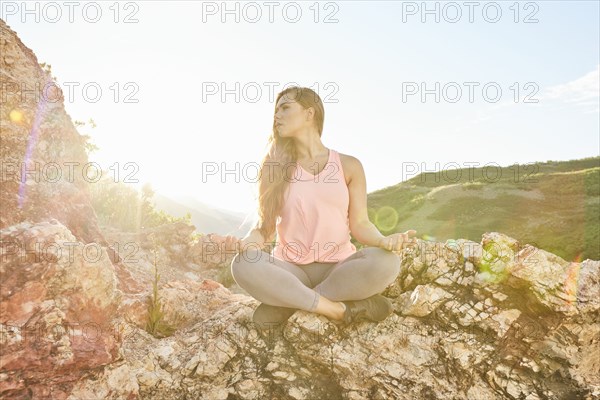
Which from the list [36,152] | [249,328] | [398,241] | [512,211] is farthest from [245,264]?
[512,211]

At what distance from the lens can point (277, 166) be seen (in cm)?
470

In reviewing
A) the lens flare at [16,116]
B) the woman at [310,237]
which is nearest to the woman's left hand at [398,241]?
the woman at [310,237]

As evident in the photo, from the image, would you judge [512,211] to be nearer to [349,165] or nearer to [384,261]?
[349,165]

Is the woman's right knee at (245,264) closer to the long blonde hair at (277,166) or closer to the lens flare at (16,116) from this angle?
the long blonde hair at (277,166)

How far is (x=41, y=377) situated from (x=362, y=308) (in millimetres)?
2443

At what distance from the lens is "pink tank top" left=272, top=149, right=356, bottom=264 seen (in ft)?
14.3

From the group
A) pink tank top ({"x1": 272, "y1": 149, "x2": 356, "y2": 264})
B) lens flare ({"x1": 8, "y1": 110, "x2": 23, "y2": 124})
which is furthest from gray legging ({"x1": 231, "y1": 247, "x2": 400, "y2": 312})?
lens flare ({"x1": 8, "y1": 110, "x2": 23, "y2": 124})

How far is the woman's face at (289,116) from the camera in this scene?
4660mm

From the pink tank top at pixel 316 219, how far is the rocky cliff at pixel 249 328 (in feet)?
2.21

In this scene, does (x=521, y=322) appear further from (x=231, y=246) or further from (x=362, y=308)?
(x=231, y=246)

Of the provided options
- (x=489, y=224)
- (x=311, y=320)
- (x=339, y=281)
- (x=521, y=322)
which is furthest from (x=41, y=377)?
(x=489, y=224)

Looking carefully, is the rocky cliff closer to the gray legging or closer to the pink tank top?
the gray legging

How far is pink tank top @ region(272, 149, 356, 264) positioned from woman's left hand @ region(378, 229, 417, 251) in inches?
25.0

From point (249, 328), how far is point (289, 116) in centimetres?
220
